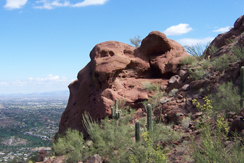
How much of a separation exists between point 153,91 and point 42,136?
4566 cm

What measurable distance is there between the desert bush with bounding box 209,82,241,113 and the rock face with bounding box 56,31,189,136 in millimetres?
4524

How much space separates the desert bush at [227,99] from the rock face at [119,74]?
14.8 ft

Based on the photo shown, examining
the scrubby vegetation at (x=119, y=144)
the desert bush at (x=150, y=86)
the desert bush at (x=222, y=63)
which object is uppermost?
the desert bush at (x=222, y=63)

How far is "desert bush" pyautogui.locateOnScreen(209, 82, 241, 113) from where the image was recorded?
24.9ft

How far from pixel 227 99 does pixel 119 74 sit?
714 cm

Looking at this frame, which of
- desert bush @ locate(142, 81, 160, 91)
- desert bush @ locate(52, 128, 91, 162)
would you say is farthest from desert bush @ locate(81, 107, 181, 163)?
desert bush @ locate(142, 81, 160, 91)

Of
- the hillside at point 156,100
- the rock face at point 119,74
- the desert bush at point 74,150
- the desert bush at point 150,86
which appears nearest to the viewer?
the hillside at point 156,100

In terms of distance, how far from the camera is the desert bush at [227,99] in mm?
7575

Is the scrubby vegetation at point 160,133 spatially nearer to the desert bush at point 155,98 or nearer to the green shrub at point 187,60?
the desert bush at point 155,98

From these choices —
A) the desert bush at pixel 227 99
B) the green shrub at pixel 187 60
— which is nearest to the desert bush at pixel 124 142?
the desert bush at pixel 227 99

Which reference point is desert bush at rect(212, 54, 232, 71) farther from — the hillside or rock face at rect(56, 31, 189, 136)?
rock face at rect(56, 31, 189, 136)

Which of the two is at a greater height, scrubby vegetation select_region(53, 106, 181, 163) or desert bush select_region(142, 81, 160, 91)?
desert bush select_region(142, 81, 160, 91)

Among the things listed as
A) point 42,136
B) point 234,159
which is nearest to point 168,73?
point 234,159

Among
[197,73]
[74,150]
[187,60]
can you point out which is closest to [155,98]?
[197,73]
